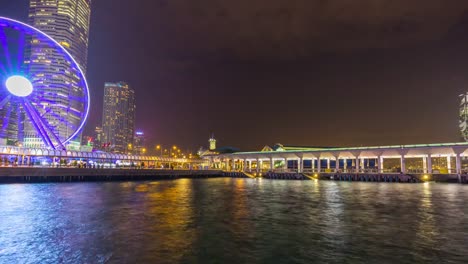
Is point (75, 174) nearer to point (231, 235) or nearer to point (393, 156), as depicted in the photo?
point (231, 235)

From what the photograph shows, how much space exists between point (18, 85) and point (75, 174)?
26.4 meters

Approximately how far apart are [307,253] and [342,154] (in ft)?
318

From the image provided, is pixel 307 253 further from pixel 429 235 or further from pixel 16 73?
pixel 16 73

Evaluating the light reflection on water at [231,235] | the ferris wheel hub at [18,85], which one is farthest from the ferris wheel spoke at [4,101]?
the light reflection on water at [231,235]

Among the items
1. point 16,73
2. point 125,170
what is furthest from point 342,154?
point 16,73

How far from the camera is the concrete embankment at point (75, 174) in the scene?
69000 mm

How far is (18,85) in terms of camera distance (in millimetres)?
65250

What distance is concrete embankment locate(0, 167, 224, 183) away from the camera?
69.0 metres

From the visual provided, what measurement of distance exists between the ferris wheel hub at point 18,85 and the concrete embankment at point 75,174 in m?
16.8

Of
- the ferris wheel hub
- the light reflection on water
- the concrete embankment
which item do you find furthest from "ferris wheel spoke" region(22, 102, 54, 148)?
the light reflection on water

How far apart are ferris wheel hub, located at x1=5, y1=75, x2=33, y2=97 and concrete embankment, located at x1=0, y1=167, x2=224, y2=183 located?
16836 millimetres

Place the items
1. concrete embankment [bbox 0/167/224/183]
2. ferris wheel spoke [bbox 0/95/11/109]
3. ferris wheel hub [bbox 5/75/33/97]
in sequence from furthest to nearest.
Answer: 1. concrete embankment [bbox 0/167/224/183]
2. ferris wheel hub [bbox 5/75/33/97]
3. ferris wheel spoke [bbox 0/95/11/109]

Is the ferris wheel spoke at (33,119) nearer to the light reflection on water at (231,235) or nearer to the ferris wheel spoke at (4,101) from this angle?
the ferris wheel spoke at (4,101)

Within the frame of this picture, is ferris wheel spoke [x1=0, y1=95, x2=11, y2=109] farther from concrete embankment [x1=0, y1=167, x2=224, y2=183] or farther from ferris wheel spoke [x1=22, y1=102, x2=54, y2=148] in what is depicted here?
concrete embankment [x1=0, y1=167, x2=224, y2=183]
